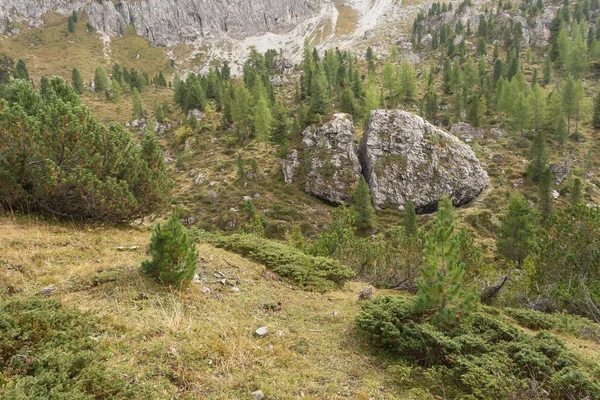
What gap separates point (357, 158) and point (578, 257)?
147ft

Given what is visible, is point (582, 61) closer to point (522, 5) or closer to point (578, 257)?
point (522, 5)

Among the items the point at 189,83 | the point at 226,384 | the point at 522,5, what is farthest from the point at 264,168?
the point at 522,5

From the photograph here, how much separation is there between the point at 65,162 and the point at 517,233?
37.8 meters

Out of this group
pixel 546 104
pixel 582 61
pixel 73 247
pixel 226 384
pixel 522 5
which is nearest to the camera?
pixel 226 384

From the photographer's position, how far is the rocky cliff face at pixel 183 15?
164 m

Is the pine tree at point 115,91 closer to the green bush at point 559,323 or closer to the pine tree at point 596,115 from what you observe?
the green bush at point 559,323

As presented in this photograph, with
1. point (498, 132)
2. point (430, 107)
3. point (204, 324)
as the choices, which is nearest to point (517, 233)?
point (204, 324)

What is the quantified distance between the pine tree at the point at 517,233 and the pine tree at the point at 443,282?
2800cm

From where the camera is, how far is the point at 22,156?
488 inches

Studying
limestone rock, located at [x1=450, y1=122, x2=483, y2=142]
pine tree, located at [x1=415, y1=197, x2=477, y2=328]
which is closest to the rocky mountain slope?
limestone rock, located at [x1=450, y1=122, x2=483, y2=142]

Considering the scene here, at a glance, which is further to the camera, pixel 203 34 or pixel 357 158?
pixel 203 34

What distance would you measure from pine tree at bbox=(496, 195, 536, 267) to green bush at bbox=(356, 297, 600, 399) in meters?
27.3

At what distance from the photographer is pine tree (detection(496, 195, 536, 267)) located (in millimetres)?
30906

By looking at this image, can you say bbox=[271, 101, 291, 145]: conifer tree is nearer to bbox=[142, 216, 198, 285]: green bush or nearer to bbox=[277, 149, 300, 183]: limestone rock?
bbox=[277, 149, 300, 183]: limestone rock
